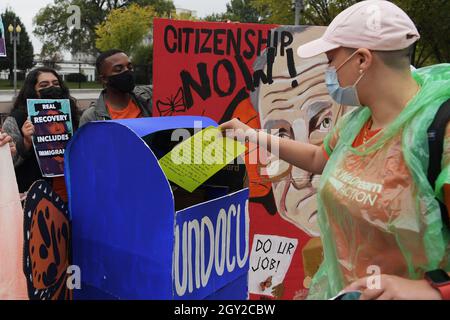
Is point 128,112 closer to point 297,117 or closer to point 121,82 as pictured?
point 121,82

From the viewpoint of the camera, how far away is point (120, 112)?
11.1 feet

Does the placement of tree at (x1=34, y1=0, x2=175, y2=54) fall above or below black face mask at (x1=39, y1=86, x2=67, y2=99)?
above

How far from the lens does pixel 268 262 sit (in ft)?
10.8

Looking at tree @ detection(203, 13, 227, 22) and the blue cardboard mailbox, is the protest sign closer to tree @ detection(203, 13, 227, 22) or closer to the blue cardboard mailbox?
the blue cardboard mailbox

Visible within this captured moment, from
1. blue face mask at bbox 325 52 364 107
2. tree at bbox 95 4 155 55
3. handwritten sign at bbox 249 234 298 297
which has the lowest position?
handwritten sign at bbox 249 234 298 297

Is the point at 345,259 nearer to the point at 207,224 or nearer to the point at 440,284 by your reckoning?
the point at 440,284

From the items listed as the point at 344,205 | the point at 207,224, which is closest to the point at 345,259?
the point at 344,205

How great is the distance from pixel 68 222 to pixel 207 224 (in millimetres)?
557

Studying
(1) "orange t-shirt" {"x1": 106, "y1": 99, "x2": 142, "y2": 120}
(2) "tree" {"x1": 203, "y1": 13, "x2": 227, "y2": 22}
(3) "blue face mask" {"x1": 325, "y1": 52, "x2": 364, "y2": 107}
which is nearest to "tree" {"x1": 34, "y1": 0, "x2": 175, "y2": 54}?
(2) "tree" {"x1": 203, "y1": 13, "x2": 227, "y2": 22}

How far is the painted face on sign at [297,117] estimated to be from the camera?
10.5 ft

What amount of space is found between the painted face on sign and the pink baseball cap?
5.69 feet

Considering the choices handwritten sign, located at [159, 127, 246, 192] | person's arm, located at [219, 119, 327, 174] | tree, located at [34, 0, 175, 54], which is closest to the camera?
person's arm, located at [219, 119, 327, 174]

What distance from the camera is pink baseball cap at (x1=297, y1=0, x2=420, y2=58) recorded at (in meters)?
1.38

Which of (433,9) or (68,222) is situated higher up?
(433,9)
